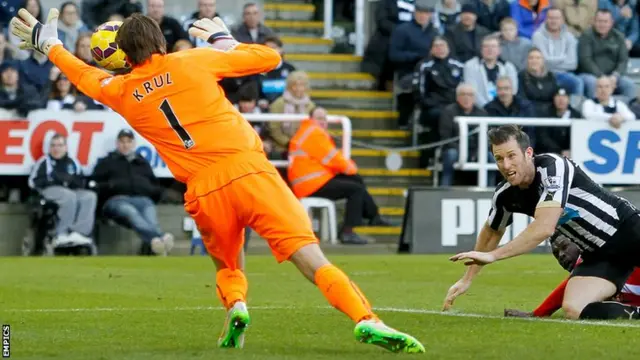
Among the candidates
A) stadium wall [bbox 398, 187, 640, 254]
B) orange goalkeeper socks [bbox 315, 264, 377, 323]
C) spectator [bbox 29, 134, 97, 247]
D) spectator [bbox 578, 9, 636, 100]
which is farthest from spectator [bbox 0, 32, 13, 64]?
orange goalkeeper socks [bbox 315, 264, 377, 323]

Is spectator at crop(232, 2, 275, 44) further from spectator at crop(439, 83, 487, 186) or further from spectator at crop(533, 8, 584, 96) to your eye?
spectator at crop(533, 8, 584, 96)

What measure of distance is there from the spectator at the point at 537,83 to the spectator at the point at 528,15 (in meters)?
1.96

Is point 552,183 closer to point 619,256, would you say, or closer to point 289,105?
point 619,256

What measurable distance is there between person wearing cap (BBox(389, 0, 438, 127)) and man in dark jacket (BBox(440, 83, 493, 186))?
4.95ft

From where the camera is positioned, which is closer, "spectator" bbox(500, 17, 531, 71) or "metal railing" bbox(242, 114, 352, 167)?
"metal railing" bbox(242, 114, 352, 167)

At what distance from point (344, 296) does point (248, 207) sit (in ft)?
2.53

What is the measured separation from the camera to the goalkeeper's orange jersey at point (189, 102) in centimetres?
834

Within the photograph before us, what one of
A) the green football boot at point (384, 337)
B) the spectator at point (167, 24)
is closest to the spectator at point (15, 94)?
the spectator at point (167, 24)

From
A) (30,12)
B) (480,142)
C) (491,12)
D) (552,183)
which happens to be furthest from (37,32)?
(491,12)

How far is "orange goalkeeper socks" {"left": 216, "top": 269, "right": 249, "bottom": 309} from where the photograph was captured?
8484mm

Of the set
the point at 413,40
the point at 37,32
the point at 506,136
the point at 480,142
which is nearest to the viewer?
the point at 37,32

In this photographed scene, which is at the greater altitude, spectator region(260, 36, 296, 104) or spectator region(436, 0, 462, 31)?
spectator region(436, 0, 462, 31)

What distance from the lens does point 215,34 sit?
8.73m

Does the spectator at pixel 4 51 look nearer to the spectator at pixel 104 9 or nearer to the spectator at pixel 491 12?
the spectator at pixel 104 9
